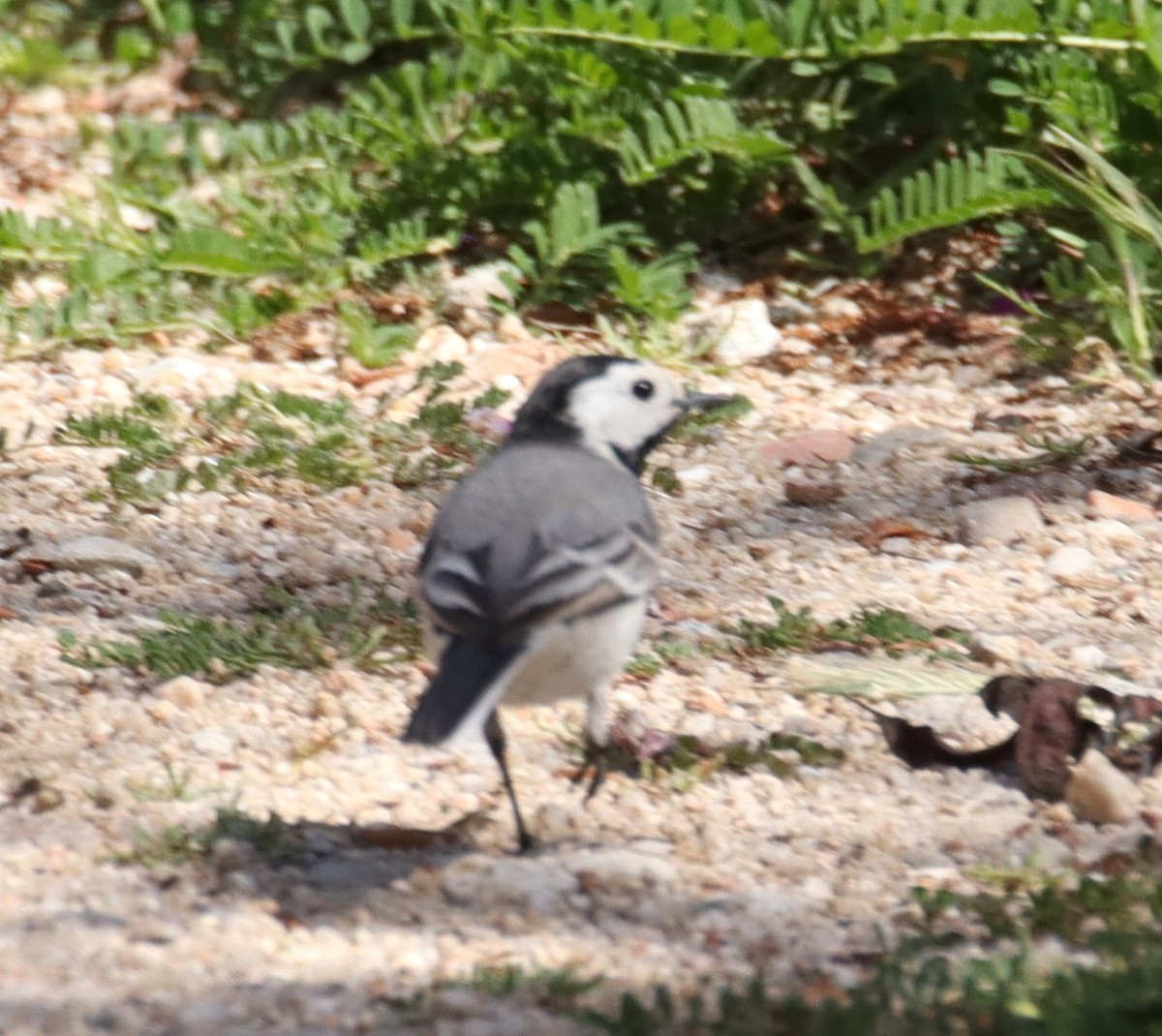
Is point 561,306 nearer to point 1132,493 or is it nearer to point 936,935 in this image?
point 1132,493

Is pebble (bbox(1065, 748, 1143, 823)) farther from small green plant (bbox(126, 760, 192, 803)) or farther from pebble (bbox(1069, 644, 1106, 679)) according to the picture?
small green plant (bbox(126, 760, 192, 803))

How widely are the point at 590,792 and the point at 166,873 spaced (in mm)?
916

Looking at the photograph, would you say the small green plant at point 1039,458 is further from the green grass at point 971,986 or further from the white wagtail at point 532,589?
the green grass at point 971,986

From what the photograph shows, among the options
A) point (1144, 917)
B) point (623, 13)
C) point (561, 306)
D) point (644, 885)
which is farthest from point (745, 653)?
point (623, 13)

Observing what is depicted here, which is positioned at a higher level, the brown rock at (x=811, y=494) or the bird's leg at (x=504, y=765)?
the bird's leg at (x=504, y=765)

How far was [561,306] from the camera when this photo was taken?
22.9ft

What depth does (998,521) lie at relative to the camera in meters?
5.62

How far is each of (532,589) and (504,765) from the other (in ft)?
1.55

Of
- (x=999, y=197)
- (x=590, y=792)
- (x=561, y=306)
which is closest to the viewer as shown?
(x=590, y=792)

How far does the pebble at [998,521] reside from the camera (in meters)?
5.60

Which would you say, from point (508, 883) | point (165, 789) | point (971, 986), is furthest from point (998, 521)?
point (971, 986)

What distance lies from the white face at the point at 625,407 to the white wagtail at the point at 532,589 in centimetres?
14

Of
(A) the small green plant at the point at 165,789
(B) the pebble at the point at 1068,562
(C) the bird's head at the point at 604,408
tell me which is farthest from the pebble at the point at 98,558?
(B) the pebble at the point at 1068,562

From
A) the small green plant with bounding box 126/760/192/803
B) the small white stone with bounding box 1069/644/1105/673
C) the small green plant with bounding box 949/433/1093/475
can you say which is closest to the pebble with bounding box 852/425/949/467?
the small green plant with bounding box 949/433/1093/475
